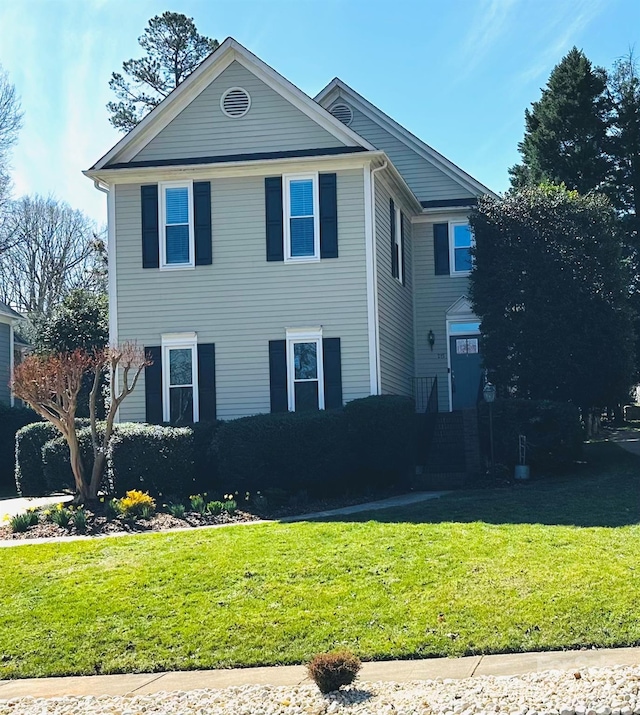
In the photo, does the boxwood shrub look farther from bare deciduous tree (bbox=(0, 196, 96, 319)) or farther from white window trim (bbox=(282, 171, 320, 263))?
bare deciduous tree (bbox=(0, 196, 96, 319))

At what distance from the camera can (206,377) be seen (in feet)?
58.7

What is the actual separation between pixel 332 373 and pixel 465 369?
5144mm

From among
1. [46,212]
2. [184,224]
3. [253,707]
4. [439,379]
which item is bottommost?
[253,707]

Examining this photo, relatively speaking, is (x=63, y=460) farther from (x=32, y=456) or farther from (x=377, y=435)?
(x=377, y=435)

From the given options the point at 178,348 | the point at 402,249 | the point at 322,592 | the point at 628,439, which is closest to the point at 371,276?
the point at 402,249

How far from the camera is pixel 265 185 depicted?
18.1 metres

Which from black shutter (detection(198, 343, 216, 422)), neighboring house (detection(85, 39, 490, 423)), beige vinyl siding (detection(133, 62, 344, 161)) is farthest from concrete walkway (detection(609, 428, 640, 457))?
beige vinyl siding (detection(133, 62, 344, 161))

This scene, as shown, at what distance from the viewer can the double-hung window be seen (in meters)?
17.8

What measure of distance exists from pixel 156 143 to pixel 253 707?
568 inches

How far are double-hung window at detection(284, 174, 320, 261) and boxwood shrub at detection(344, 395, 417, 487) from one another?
373 cm

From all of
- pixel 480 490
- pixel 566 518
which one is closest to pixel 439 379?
pixel 480 490

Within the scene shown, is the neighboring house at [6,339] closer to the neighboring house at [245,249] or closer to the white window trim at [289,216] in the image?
the neighboring house at [245,249]

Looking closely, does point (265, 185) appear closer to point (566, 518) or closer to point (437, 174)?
point (437, 174)

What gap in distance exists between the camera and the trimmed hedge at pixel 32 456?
1734 cm
